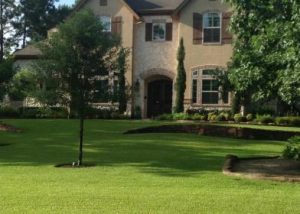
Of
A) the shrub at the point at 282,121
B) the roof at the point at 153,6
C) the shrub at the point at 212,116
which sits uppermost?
the roof at the point at 153,6

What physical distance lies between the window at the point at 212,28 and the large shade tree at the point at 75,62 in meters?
18.8

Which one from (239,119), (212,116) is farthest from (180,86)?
(239,119)

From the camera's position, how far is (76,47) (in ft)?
57.6

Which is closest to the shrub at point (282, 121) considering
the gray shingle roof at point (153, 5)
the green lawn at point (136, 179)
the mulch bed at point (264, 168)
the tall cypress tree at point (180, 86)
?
the tall cypress tree at point (180, 86)

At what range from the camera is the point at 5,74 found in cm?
2331

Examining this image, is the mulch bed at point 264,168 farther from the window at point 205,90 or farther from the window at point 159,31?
the window at point 159,31

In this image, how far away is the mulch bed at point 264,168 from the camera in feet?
43.1

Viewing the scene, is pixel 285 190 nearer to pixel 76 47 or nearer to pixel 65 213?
pixel 65 213

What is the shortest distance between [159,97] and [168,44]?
371cm

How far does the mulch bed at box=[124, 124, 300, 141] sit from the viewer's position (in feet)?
78.6

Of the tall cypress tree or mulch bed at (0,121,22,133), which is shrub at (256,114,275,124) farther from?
mulch bed at (0,121,22,133)

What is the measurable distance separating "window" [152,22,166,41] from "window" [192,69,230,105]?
131 inches

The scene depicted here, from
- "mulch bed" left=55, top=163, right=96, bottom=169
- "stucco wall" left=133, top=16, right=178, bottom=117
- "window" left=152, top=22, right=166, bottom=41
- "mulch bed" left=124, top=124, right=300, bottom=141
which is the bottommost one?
"mulch bed" left=55, top=163, right=96, bottom=169

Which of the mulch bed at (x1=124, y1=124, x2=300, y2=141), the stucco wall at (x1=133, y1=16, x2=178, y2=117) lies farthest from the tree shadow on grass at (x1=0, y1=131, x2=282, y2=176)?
the stucco wall at (x1=133, y1=16, x2=178, y2=117)
